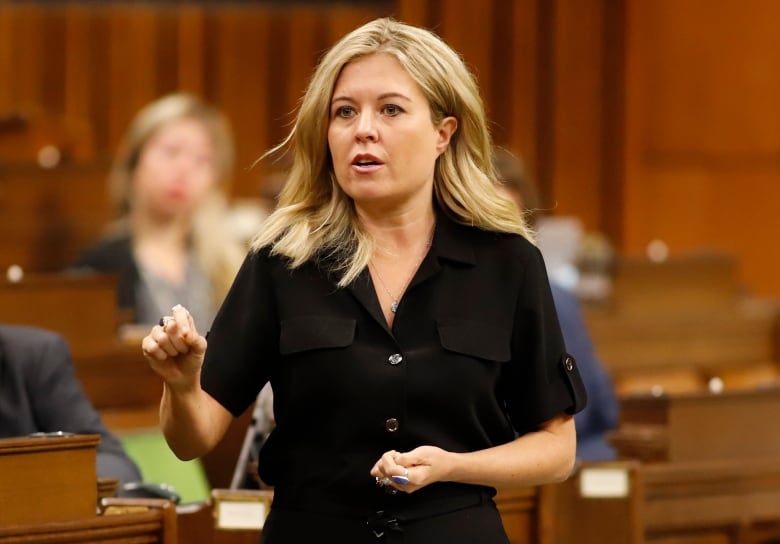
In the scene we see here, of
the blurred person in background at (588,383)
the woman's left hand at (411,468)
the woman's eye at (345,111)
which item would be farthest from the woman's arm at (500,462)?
the blurred person in background at (588,383)

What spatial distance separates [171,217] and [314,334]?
3.51 m

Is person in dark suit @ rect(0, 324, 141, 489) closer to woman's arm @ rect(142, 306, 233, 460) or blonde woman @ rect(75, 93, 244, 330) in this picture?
woman's arm @ rect(142, 306, 233, 460)

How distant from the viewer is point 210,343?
6.72 feet

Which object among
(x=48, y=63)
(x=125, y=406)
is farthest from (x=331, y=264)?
(x=48, y=63)

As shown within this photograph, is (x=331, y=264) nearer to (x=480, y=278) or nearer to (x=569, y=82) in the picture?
(x=480, y=278)

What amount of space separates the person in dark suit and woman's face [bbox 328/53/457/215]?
3.27ft

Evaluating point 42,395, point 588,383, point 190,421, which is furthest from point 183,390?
point 588,383

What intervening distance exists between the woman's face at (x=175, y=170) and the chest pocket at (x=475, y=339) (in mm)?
3434

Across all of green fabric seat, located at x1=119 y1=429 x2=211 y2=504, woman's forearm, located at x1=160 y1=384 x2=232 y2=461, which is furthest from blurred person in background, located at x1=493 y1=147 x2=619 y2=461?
woman's forearm, located at x1=160 y1=384 x2=232 y2=461

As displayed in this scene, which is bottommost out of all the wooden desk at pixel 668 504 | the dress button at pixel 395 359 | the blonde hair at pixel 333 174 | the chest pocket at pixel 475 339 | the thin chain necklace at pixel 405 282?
the wooden desk at pixel 668 504

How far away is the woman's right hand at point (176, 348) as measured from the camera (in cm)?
188

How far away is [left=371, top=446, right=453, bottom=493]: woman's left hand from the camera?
183 centimetres

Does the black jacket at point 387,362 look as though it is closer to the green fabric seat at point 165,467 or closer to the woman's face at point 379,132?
the woman's face at point 379,132

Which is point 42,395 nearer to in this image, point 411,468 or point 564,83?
point 411,468
